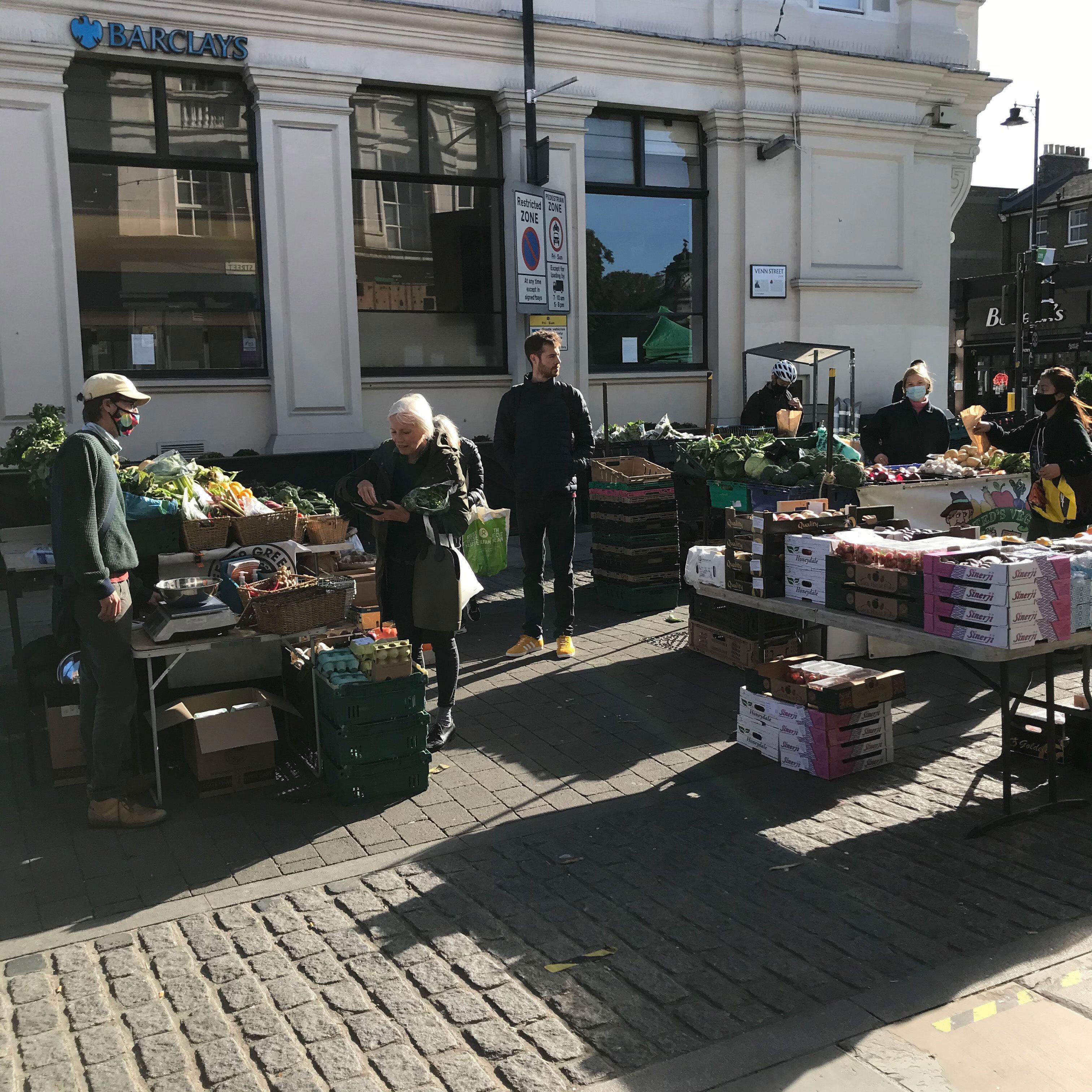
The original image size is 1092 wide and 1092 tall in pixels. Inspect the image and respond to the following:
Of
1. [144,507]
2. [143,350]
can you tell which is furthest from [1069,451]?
[143,350]

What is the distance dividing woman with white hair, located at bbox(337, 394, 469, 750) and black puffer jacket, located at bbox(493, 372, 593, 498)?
204cm

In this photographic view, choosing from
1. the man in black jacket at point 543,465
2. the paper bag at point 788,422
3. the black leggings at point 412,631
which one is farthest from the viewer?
the paper bag at point 788,422

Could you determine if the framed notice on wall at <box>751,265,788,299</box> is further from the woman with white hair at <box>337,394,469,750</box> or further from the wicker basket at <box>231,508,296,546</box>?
the woman with white hair at <box>337,394,469,750</box>

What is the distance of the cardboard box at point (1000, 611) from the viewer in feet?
16.0

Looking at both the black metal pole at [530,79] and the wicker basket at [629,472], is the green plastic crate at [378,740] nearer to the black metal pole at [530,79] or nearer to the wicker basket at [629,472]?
the wicker basket at [629,472]

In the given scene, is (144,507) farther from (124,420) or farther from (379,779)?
(379,779)

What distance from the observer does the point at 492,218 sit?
14.7m

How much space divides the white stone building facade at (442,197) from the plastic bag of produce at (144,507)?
5594 mm

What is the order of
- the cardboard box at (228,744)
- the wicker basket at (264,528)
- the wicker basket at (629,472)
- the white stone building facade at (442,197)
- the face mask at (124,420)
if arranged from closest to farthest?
the face mask at (124,420) → the cardboard box at (228,744) → the wicker basket at (264,528) → the wicker basket at (629,472) → the white stone building facade at (442,197)

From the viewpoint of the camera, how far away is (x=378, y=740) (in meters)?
5.69

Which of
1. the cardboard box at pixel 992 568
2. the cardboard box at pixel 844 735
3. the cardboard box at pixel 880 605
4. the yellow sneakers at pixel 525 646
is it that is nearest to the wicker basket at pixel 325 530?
the yellow sneakers at pixel 525 646

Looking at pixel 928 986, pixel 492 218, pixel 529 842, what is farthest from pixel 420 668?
pixel 492 218

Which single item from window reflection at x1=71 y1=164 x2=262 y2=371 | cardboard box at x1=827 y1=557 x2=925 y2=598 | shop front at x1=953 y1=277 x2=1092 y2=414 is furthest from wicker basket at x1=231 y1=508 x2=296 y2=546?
shop front at x1=953 y1=277 x2=1092 y2=414

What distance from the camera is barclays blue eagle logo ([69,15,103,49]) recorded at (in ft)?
38.2
